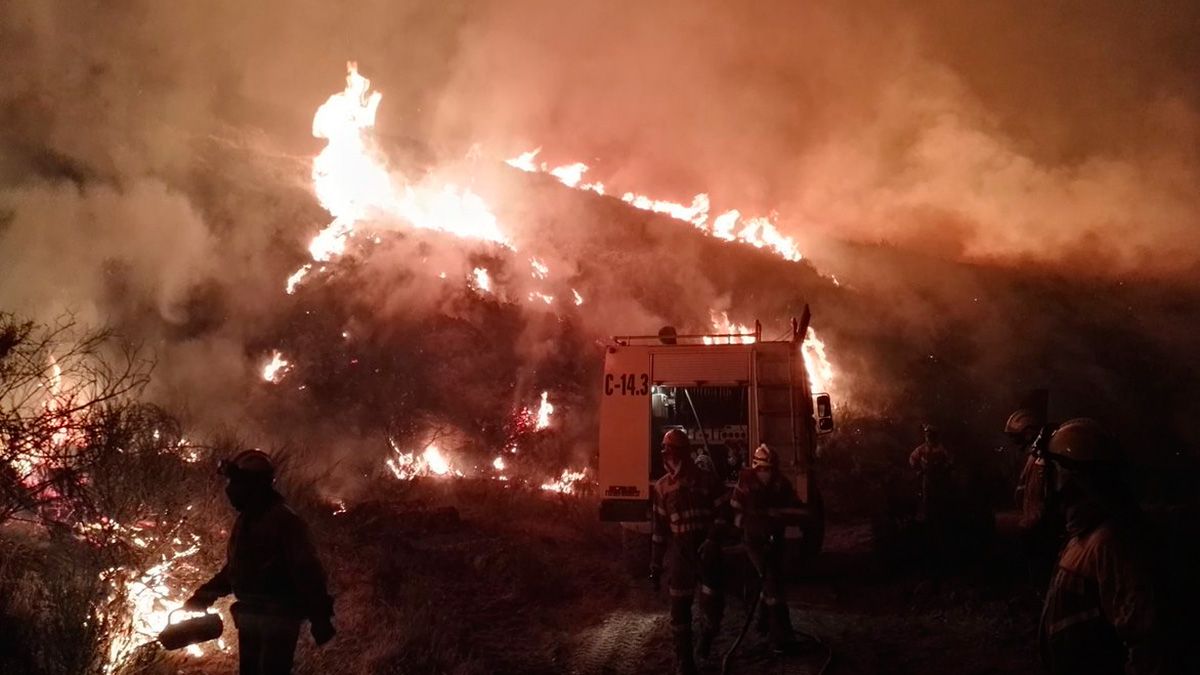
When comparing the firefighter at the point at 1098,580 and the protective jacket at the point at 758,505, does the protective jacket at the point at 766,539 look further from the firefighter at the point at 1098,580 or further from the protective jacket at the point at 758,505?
the firefighter at the point at 1098,580

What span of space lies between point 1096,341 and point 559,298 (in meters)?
18.0

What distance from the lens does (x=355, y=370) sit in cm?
2059

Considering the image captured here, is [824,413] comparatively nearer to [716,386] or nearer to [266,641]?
[716,386]

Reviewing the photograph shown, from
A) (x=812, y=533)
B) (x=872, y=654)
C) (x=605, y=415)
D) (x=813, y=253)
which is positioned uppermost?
(x=813, y=253)

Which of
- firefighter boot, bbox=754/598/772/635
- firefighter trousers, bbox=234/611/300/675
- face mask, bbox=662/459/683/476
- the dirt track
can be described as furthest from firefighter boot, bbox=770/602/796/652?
firefighter trousers, bbox=234/611/300/675

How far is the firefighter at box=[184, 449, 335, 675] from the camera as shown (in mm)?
3807

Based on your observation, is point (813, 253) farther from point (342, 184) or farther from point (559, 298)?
point (342, 184)

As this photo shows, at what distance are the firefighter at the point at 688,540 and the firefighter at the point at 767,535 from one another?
569mm

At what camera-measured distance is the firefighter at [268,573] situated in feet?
12.5

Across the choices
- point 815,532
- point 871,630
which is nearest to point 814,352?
point 815,532

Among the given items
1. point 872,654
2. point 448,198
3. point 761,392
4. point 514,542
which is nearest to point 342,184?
point 448,198

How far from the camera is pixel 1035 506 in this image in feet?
17.7

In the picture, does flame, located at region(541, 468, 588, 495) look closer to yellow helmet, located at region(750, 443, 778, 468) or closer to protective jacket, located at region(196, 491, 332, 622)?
yellow helmet, located at region(750, 443, 778, 468)

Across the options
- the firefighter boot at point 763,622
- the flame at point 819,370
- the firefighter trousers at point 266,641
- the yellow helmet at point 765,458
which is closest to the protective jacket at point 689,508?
the yellow helmet at point 765,458
